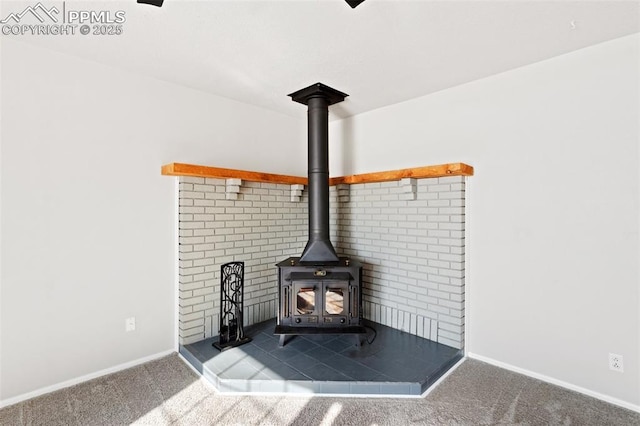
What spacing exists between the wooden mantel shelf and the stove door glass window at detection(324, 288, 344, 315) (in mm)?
1227

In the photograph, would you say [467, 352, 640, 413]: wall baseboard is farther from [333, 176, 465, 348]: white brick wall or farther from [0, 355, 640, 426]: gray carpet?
[333, 176, 465, 348]: white brick wall

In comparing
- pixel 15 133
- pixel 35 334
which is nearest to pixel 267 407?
pixel 35 334

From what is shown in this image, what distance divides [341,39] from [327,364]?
2.43 m

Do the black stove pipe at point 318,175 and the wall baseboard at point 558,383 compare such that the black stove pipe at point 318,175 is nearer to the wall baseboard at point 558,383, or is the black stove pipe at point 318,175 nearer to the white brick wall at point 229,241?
the white brick wall at point 229,241

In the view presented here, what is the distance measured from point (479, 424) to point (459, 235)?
1411mm

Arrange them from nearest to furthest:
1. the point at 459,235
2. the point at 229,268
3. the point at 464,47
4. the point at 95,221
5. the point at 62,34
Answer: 1. the point at 62,34
2. the point at 464,47
3. the point at 95,221
4. the point at 459,235
5. the point at 229,268

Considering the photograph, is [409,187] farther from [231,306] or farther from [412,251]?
[231,306]

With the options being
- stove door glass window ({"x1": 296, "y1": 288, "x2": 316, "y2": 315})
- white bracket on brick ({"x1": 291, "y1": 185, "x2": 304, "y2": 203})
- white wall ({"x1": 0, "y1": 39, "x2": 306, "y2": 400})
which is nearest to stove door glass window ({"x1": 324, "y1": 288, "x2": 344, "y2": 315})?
stove door glass window ({"x1": 296, "y1": 288, "x2": 316, "y2": 315})

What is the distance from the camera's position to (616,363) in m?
2.11

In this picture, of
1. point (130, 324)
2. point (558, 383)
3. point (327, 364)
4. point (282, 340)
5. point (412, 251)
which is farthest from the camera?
point (412, 251)

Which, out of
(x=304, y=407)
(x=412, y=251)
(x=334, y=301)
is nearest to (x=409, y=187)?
(x=412, y=251)

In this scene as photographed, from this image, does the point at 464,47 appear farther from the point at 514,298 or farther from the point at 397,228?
the point at 514,298

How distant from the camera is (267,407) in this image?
6.86 ft

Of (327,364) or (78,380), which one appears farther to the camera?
(327,364)
